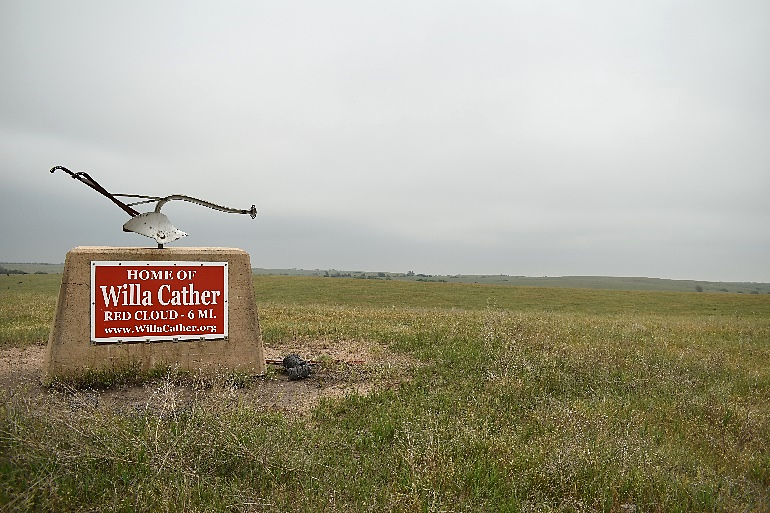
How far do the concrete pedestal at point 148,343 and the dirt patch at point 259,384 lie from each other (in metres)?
0.39

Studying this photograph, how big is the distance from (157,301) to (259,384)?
2.14 meters

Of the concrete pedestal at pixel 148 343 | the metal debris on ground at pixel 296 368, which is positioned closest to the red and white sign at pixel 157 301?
the concrete pedestal at pixel 148 343

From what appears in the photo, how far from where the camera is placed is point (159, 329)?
8.98 m

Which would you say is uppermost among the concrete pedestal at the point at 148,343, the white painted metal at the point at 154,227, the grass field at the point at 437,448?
the white painted metal at the point at 154,227

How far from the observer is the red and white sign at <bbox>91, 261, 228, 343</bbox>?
8.75 meters

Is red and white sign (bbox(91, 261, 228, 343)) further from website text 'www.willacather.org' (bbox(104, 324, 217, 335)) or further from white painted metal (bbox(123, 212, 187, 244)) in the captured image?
white painted metal (bbox(123, 212, 187, 244))

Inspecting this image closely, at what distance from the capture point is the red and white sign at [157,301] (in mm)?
8750

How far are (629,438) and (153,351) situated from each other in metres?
7.00

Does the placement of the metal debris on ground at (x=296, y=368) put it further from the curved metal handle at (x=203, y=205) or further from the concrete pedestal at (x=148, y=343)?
the curved metal handle at (x=203, y=205)

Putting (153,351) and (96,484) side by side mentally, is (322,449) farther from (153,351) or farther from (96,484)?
(153,351)

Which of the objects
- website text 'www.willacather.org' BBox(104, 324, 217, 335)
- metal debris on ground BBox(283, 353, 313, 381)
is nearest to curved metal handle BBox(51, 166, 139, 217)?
website text 'www.willacather.org' BBox(104, 324, 217, 335)

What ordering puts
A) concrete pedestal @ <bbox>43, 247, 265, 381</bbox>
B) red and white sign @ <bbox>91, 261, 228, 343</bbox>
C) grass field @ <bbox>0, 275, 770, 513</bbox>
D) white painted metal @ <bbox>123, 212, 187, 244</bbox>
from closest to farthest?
grass field @ <bbox>0, 275, 770, 513</bbox>, concrete pedestal @ <bbox>43, 247, 265, 381</bbox>, red and white sign @ <bbox>91, 261, 228, 343</bbox>, white painted metal @ <bbox>123, 212, 187, 244</bbox>

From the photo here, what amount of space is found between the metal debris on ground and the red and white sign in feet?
3.97

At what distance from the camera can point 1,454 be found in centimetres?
491
